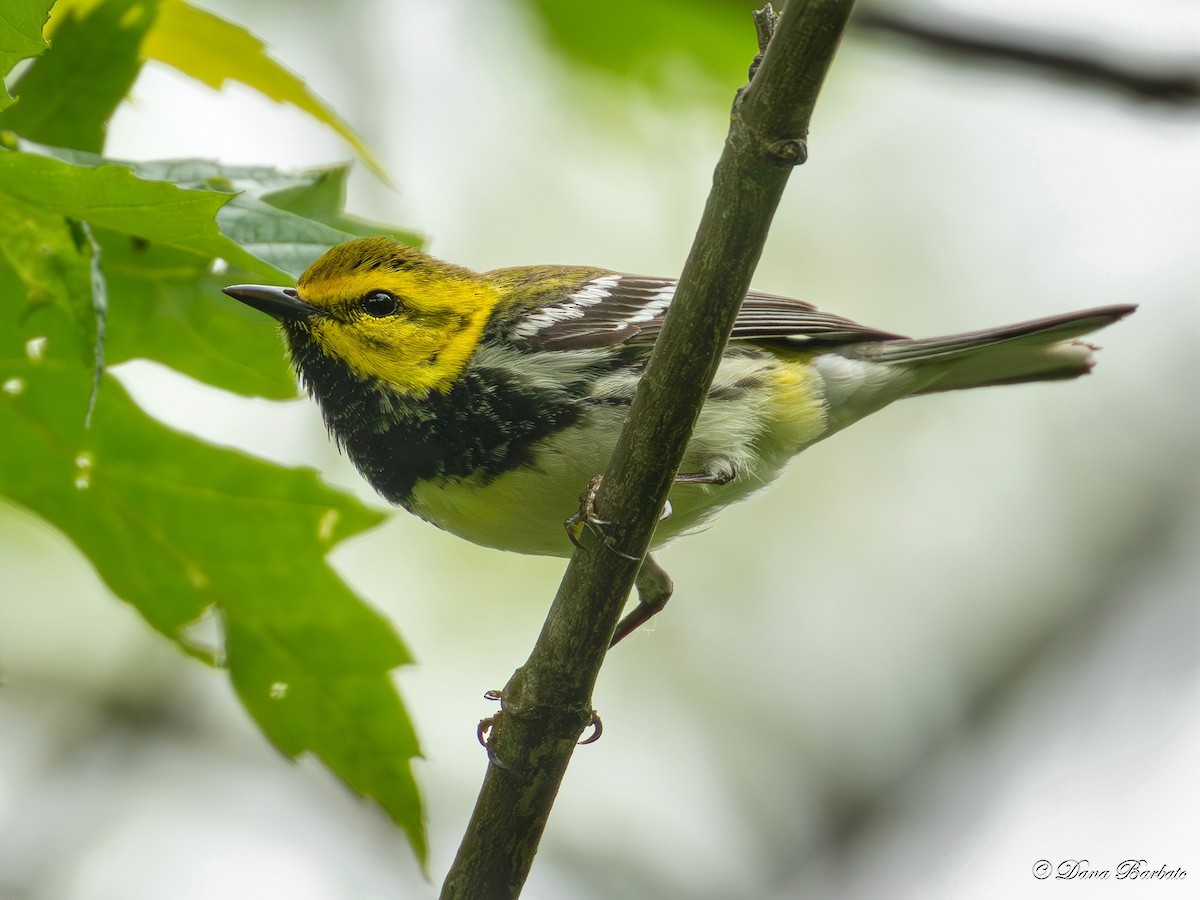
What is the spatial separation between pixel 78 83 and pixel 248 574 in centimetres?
118

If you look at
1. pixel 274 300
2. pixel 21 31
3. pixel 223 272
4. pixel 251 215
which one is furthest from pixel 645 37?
pixel 21 31

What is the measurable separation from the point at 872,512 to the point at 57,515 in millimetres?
6195

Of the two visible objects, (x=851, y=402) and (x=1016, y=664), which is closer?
(x=851, y=402)

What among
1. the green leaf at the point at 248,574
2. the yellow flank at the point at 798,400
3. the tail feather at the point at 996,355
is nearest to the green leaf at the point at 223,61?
the green leaf at the point at 248,574

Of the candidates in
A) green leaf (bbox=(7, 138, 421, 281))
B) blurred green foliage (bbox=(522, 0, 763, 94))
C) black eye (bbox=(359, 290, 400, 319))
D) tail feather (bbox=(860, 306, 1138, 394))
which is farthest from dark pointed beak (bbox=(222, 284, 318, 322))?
tail feather (bbox=(860, 306, 1138, 394))

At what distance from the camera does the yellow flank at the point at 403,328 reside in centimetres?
342

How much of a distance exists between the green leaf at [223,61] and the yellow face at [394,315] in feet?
2.29

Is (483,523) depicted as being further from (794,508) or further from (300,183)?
(794,508)

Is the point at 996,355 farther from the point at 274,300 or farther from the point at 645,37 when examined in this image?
the point at 274,300

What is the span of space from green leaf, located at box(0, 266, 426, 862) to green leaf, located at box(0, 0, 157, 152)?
632mm

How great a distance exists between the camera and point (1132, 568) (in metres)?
7.34

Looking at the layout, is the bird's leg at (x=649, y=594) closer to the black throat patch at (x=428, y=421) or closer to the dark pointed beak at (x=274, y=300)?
the black throat patch at (x=428, y=421)

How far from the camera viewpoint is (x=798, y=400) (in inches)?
147

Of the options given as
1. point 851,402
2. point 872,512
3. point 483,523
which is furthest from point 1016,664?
point 483,523
